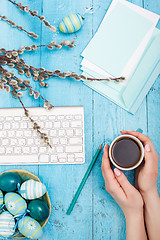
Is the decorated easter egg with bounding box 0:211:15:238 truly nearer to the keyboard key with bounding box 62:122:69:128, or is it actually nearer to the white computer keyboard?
the white computer keyboard

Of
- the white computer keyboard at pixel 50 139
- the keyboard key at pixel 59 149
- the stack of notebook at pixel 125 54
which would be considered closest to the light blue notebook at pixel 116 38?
the stack of notebook at pixel 125 54

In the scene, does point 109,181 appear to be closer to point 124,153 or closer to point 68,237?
point 124,153

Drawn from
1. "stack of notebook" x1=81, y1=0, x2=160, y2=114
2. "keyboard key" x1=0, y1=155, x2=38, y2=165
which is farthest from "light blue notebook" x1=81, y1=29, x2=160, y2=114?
"keyboard key" x1=0, y1=155, x2=38, y2=165

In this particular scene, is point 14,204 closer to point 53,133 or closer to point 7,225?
point 7,225

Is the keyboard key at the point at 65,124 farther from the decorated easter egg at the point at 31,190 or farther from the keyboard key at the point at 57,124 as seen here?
the decorated easter egg at the point at 31,190

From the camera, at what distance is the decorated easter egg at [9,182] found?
0.71 meters

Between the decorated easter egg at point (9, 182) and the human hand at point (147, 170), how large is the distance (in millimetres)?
396

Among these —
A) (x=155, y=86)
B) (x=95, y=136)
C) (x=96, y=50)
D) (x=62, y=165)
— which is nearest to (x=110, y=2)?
(x=96, y=50)

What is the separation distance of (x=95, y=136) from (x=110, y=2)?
0.50m

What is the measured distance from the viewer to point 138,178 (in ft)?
2.43

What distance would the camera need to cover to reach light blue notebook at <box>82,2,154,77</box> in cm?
81

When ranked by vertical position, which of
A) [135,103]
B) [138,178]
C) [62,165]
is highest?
[135,103]

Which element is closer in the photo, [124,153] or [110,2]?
[124,153]

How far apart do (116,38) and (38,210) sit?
645 mm
